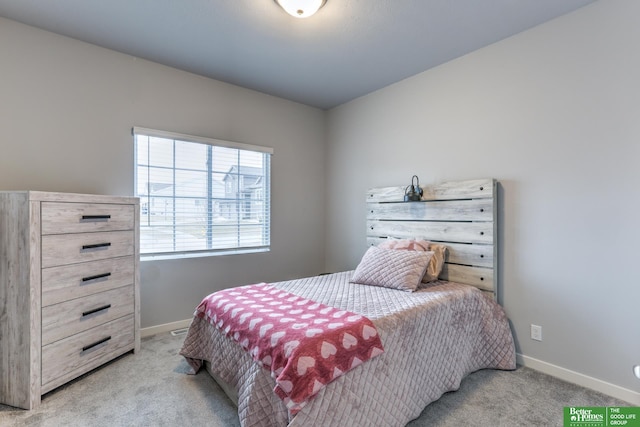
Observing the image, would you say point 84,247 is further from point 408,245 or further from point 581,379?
point 581,379

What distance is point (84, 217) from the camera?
2.12 m

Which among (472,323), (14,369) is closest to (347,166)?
(472,323)

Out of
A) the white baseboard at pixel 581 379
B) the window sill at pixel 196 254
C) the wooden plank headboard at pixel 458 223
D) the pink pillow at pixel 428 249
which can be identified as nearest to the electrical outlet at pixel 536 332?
the white baseboard at pixel 581 379

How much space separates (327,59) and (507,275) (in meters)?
2.32

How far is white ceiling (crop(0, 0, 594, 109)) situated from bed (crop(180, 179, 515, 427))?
114cm

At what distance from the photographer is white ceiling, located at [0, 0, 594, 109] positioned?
202 centimetres

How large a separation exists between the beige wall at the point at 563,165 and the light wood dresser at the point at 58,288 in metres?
2.75

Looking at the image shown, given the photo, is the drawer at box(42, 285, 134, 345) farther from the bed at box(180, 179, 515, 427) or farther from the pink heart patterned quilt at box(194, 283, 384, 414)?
the pink heart patterned quilt at box(194, 283, 384, 414)

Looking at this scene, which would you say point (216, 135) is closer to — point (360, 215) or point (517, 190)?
point (360, 215)

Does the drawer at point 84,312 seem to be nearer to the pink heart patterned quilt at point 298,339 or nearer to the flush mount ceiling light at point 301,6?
the pink heart patterned quilt at point 298,339

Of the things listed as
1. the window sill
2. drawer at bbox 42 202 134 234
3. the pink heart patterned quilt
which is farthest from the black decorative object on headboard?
drawer at bbox 42 202 134 234

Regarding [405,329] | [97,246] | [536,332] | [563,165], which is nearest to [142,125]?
[97,246]

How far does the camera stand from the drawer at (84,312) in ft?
6.22

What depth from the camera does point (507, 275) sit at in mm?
2381
